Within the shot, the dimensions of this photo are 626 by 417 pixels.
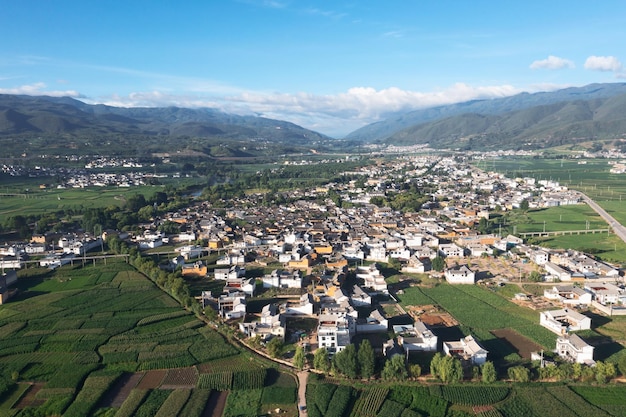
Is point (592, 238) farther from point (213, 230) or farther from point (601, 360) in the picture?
point (213, 230)

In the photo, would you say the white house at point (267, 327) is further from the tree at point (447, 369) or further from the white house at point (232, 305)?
the tree at point (447, 369)

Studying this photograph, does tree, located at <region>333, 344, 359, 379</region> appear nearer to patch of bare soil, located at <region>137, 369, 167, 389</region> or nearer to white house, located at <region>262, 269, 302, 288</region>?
patch of bare soil, located at <region>137, 369, 167, 389</region>

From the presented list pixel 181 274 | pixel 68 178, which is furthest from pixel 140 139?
pixel 181 274

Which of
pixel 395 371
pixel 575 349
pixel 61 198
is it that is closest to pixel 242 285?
pixel 395 371

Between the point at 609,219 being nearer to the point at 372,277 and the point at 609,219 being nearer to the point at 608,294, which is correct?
the point at 608,294

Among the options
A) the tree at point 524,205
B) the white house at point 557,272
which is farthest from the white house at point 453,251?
the tree at point 524,205

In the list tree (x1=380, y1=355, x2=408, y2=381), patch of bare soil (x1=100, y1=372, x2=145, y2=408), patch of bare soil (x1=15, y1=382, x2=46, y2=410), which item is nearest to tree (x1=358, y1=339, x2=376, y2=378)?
tree (x1=380, y1=355, x2=408, y2=381)
